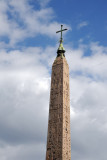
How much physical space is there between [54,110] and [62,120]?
4.97ft

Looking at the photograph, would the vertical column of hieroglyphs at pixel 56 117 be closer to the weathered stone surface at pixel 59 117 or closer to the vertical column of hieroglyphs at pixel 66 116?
the weathered stone surface at pixel 59 117

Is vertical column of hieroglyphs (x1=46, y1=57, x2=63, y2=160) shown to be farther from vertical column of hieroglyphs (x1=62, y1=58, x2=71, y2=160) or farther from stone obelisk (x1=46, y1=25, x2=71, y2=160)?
vertical column of hieroglyphs (x1=62, y1=58, x2=71, y2=160)

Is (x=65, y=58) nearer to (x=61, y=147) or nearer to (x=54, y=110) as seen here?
(x=54, y=110)

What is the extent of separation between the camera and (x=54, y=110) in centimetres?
2459

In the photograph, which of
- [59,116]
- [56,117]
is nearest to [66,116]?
[59,116]

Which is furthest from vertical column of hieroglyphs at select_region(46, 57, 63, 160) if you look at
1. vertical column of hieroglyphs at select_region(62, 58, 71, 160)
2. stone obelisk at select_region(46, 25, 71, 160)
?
vertical column of hieroglyphs at select_region(62, 58, 71, 160)

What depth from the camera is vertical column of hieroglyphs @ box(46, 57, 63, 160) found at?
22766 millimetres

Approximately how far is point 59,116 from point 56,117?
298mm

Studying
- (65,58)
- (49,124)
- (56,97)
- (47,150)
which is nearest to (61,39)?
(65,58)

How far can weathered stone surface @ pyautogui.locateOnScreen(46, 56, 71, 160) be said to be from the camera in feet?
74.5

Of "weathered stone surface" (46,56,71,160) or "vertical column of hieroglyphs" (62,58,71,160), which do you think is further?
"vertical column of hieroglyphs" (62,58,71,160)

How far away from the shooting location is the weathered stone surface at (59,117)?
894 inches

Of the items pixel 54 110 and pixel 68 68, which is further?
pixel 68 68

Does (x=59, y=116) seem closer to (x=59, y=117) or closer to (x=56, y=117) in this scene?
(x=59, y=117)
